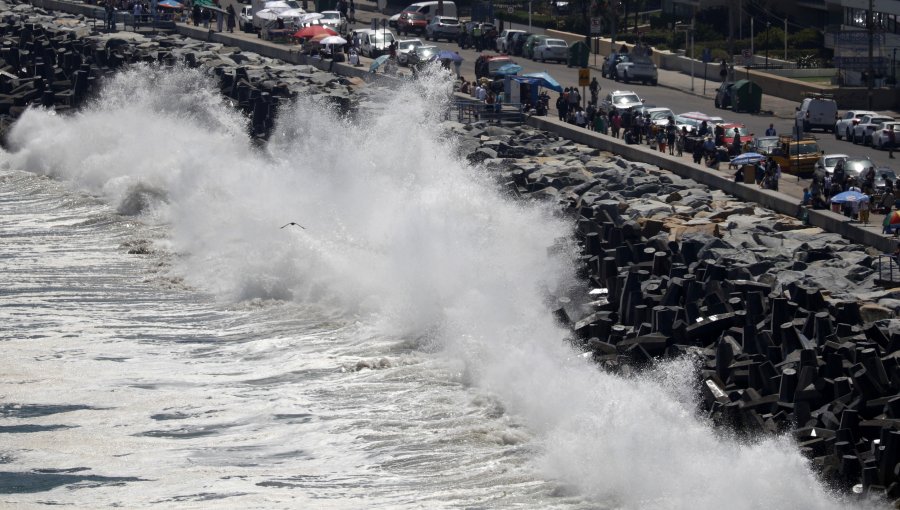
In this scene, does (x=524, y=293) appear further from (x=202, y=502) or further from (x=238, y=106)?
(x=238, y=106)

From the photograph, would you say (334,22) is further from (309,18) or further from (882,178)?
(882,178)

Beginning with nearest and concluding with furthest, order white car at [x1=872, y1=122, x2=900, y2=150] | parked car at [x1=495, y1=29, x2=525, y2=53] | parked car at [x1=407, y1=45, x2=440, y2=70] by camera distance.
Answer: white car at [x1=872, y1=122, x2=900, y2=150] → parked car at [x1=407, y1=45, x2=440, y2=70] → parked car at [x1=495, y1=29, x2=525, y2=53]

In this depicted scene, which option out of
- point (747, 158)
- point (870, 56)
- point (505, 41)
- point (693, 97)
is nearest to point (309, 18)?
point (505, 41)

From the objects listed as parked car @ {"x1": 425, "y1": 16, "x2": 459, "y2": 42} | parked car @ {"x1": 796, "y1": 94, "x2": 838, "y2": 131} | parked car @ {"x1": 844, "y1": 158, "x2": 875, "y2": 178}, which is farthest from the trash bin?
parked car @ {"x1": 425, "y1": 16, "x2": 459, "y2": 42}

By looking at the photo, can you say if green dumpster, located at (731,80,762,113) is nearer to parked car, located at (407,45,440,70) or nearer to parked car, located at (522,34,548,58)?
parked car, located at (407,45,440,70)

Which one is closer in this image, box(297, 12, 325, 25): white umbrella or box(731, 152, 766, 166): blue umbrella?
box(731, 152, 766, 166): blue umbrella

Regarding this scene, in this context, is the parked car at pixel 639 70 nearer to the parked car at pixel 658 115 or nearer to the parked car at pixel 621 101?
the parked car at pixel 621 101
